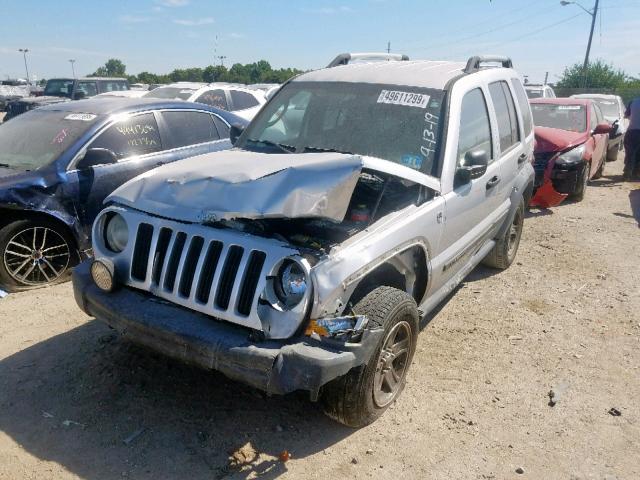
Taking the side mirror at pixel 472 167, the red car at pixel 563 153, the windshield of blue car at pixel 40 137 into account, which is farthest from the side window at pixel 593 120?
the windshield of blue car at pixel 40 137

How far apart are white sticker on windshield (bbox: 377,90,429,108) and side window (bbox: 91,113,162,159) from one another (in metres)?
2.91

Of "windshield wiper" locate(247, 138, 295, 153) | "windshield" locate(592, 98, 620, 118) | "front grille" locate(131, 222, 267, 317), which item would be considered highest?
"windshield wiper" locate(247, 138, 295, 153)

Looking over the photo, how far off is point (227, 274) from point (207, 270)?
0.14m

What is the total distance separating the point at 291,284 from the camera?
262cm

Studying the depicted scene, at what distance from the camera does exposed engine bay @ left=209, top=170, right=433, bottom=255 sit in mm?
2830

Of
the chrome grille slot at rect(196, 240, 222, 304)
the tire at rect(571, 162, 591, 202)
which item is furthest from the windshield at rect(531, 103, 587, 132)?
the chrome grille slot at rect(196, 240, 222, 304)

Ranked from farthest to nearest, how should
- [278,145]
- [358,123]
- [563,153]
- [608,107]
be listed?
[608,107], [563,153], [278,145], [358,123]

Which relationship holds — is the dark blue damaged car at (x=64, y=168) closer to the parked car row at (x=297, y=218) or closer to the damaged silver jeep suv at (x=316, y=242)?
the parked car row at (x=297, y=218)

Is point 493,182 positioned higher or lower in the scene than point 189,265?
higher

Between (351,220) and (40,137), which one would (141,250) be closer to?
(351,220)

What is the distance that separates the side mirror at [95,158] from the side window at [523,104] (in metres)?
4.08

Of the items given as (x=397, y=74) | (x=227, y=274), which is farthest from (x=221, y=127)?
(x=227, y=274)

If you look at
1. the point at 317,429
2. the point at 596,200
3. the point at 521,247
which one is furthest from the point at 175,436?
the point at 596,200

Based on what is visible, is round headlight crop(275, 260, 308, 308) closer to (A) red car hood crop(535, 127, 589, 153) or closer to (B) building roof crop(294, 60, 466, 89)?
(B) building roof crop(294, 60, 466, 89)
